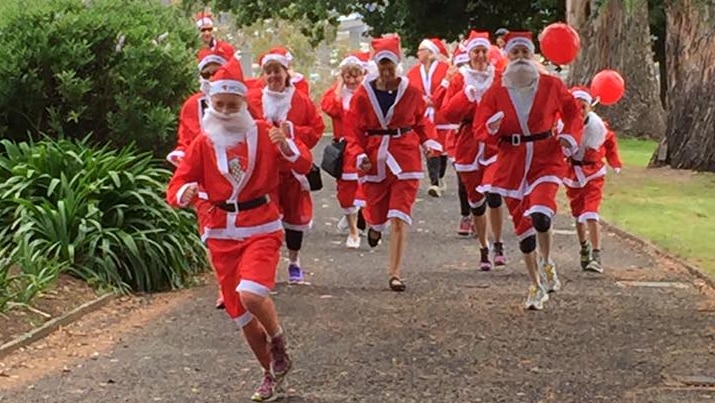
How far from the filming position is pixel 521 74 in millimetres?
10211

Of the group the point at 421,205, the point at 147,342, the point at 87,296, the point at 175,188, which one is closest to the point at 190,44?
the point at 421,205

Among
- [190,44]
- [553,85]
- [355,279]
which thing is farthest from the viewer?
[190,44]

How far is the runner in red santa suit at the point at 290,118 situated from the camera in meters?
11.1

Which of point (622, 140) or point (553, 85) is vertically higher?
point (553, 85)

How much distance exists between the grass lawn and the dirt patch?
5.42 meters

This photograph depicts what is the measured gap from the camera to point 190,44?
15.4m

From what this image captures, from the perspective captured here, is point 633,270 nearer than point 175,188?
No

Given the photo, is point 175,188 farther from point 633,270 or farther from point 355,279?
point 633,270

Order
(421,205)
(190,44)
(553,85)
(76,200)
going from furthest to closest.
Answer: (421,205)
(190,44)
(76,200)
(553,85)

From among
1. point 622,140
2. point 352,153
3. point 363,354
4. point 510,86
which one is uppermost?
point 510,86

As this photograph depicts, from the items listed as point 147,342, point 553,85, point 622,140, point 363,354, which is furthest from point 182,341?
point 622,140

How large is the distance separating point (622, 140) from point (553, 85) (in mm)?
21175

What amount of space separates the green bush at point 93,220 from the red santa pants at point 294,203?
890mm

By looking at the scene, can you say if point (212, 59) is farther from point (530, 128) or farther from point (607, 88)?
point (607, 88)
